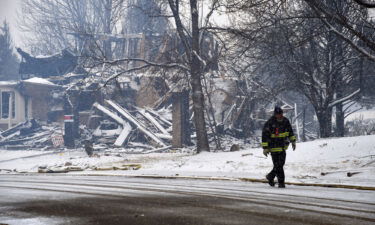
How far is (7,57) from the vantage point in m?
62.1

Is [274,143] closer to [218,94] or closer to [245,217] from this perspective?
[245,217]

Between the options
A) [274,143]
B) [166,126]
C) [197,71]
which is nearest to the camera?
[274,143]

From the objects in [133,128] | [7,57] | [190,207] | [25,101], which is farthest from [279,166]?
[7,57]

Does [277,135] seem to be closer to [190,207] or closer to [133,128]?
[190,207]

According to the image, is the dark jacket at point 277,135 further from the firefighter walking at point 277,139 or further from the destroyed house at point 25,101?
the destroyed house at point 25,101

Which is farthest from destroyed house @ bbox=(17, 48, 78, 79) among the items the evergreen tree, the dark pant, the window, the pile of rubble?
the dark pant

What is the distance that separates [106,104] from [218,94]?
7823mm

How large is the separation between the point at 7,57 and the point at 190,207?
204 feet

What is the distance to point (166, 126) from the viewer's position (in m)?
28.8

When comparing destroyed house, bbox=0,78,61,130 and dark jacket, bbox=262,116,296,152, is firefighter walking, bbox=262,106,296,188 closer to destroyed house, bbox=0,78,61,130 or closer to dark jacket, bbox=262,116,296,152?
dark jacket, bbox=262,116,296,152

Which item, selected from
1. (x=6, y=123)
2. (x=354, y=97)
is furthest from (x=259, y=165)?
(x=6, y=123)

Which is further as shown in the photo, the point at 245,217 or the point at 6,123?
the point at 6,123

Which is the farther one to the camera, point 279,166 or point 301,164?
point 301,164

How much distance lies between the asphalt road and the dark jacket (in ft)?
3.82
